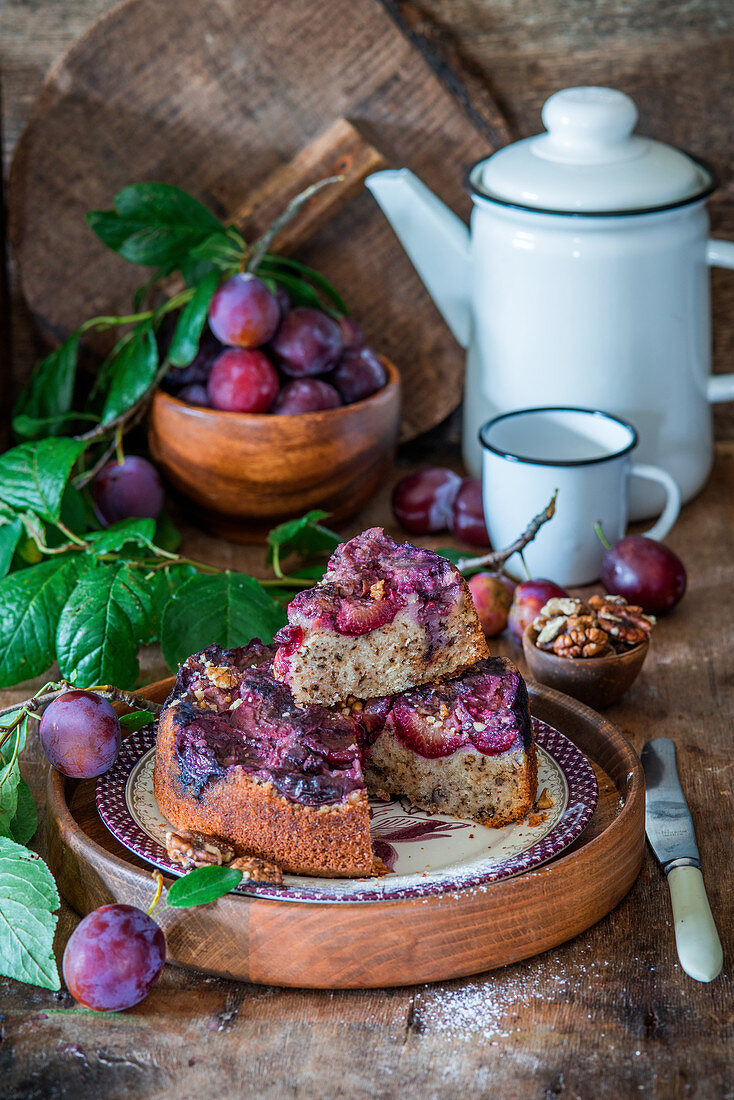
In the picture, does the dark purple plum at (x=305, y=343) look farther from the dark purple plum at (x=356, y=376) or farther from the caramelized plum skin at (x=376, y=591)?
the caramelized plum skin at (x=376, y=591)

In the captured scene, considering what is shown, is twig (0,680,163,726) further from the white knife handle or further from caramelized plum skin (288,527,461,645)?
the white knife handle

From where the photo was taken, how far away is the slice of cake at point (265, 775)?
0.71 m

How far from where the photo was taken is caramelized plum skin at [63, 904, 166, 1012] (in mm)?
636

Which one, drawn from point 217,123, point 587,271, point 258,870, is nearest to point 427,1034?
point 258,870

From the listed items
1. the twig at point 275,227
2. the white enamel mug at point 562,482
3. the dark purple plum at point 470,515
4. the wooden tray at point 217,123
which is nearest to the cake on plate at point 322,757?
the white enamel mug at point 562,482

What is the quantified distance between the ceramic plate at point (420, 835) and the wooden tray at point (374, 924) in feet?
0.05

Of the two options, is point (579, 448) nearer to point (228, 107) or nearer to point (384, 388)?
point (384, 388)

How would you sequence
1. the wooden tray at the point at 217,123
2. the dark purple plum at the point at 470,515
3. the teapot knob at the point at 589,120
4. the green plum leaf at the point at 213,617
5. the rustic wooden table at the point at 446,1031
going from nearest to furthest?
the rustic wooden table at the point at 446,1031 < the green plum leaf at the point at 213,617 < the teapot knob at the point at 589,120 < the dark purple plum at the point at 470,515 < the wooden tray at the point at 217,123

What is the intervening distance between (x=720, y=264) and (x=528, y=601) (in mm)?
486

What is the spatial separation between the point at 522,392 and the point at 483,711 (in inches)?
22.5

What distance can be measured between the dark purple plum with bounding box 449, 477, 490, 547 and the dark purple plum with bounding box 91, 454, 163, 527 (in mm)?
345

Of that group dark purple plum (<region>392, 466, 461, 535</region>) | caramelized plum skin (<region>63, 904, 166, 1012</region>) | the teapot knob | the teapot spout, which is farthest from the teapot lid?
caramelized plum skin (<region>63, 904, 166, 1012</region>)

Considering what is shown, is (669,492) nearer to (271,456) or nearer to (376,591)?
(271,456)

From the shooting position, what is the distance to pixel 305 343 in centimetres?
121
